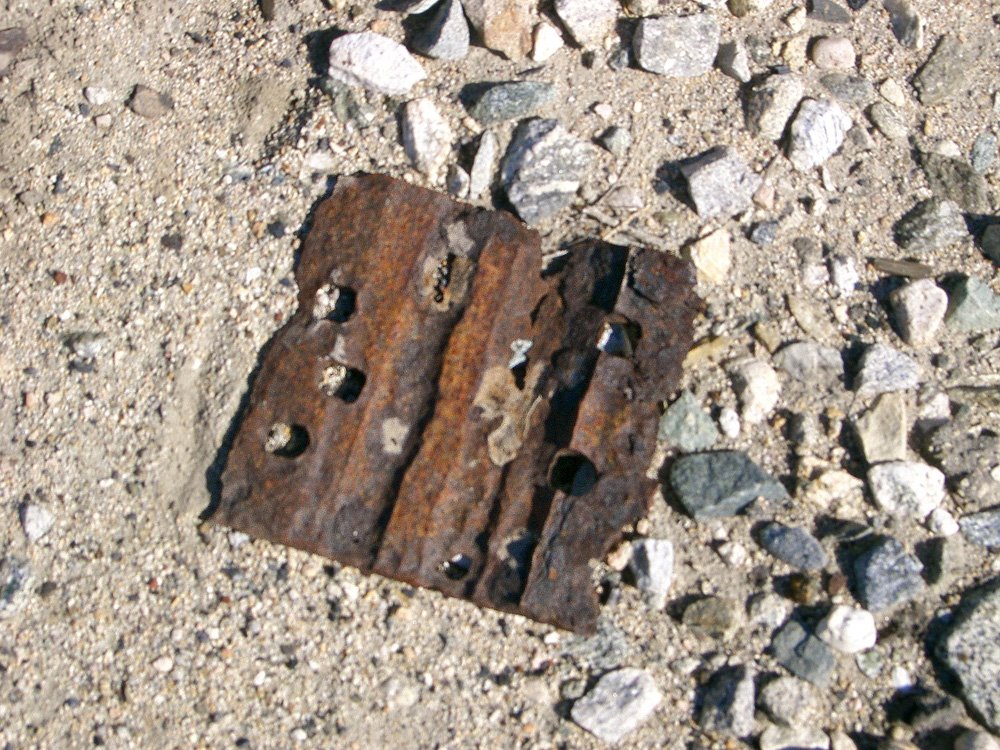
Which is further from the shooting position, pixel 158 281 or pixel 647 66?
pixel 647 66

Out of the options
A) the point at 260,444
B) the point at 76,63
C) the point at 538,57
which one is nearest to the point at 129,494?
the point at 260,444

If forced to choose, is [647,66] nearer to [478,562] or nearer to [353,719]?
[478,562]

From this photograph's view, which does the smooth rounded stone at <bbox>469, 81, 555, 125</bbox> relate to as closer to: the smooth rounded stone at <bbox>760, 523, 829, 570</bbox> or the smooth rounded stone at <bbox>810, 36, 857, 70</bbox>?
the smooth rounded stone at <bbox>810, 36, 857, 70</bbox>

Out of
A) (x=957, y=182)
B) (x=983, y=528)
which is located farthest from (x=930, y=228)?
(x=983, y=528)

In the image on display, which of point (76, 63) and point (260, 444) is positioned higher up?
point (76, 63)

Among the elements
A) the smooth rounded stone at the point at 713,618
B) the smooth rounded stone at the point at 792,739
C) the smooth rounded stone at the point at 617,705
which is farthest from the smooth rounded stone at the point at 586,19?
the smooth rounded stone at the point at 792,739

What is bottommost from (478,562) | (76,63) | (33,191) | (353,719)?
(353,719)

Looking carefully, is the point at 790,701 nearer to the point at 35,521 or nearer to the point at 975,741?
the point at 975,741
